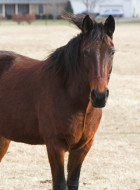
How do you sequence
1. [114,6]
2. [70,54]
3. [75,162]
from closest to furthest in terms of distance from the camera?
[70,54], [75,162], [114,6]

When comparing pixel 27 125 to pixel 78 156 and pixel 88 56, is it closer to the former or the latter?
pixel 78 156

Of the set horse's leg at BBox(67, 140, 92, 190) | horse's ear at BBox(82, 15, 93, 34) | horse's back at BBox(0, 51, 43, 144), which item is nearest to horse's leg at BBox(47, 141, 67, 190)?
horse's leg at BBox(67, 140, 92, 190)

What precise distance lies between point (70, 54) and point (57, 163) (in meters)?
0.96

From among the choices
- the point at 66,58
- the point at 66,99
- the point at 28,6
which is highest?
the point at 66,58

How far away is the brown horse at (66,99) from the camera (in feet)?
12.5

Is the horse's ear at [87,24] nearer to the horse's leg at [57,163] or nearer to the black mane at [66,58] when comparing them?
the black mane at [66,58]

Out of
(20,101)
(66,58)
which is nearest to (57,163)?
(20,101)

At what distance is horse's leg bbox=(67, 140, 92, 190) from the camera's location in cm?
436

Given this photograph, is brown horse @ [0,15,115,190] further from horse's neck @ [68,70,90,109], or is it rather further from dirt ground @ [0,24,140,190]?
dirt ground @ [0,24,140,190]

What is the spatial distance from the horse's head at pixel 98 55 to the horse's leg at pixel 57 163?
0.67 metres

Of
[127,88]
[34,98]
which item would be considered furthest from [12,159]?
[127,88]

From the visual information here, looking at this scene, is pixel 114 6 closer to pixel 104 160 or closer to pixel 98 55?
pixel 104 160

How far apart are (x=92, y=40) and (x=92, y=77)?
12.1 inches

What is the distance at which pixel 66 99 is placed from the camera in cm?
421
